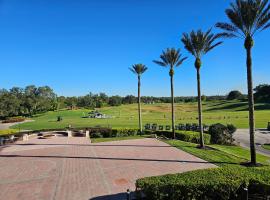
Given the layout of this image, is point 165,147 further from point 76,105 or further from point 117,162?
point 76,105

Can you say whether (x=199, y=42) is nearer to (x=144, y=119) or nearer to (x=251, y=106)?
(x=251, y=106)

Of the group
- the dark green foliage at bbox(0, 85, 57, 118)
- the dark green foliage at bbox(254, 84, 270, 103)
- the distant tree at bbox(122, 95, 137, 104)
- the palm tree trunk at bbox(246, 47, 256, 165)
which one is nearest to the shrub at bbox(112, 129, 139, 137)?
the palm tree trunk at bbox(246, 47, 256, 165)

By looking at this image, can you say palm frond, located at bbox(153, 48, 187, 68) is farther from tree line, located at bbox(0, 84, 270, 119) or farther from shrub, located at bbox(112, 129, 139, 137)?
tree line, located at bbox(0, 84, 270, 119)

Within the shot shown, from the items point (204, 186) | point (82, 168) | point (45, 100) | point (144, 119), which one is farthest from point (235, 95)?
point (204, 186)

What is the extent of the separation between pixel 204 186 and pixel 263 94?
451 ft

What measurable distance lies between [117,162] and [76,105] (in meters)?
135

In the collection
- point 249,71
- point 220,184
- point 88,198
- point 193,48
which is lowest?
point 88,198

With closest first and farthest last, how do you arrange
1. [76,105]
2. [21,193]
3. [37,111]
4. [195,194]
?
[195,194] < [21,193] < [37,111] < [76,105]

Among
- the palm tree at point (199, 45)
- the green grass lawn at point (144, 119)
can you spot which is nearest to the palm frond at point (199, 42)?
the palm tree at point (199, 45)

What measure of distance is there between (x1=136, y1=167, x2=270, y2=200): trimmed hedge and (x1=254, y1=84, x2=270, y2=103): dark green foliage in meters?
130

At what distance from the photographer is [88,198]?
1255cm

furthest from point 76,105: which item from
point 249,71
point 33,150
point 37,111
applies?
point 249,71

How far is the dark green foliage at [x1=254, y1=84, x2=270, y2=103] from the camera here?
132 m

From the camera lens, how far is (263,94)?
136m
